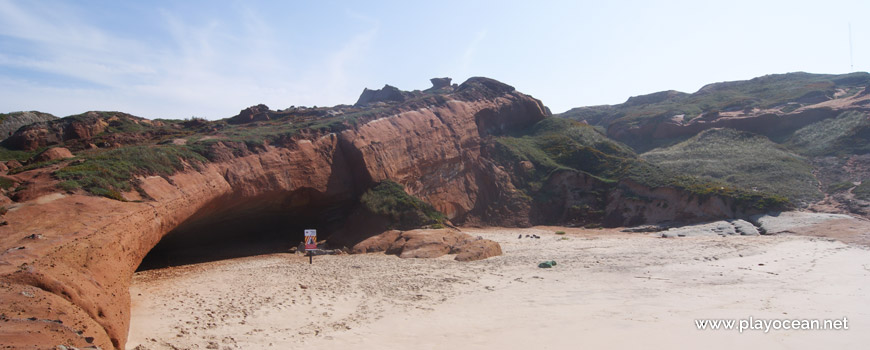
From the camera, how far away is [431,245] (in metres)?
17.2

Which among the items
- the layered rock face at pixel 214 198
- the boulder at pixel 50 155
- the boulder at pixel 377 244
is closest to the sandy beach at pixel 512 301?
the layered rock face at pixel 214 198

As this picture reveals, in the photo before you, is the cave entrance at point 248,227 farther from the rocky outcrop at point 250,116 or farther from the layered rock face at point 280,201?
the rocky outcrop at point 250,116

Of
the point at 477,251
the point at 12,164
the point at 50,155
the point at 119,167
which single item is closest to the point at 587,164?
the point at 477,251

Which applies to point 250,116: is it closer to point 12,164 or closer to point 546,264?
point 12,164

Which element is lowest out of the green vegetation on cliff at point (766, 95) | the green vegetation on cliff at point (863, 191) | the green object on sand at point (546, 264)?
the green object on sand at point (546, 264)

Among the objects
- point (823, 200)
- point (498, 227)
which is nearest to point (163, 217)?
point (498, 227)

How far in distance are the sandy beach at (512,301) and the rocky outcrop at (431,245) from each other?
686mm

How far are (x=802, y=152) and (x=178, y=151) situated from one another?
43263 mm

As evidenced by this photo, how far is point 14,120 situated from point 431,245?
1196 inches

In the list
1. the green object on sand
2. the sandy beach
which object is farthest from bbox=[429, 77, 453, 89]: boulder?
the green object on sand

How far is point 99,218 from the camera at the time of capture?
36.2 feet

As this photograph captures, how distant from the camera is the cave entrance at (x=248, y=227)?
1897 cm

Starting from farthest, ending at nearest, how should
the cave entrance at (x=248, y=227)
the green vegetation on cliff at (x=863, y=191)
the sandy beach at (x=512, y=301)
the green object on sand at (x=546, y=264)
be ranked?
1. the green vegetation on cliff at (x=863, y=191)
2. the cave entrance at (x=248, y=227)
3. the green object on sand at (x=546, y=264)
4. the sandy beach at (x=512, y=301)

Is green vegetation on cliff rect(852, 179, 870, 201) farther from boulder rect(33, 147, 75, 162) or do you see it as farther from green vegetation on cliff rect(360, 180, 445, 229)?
boulder rect(33, 147, 75, 162)
